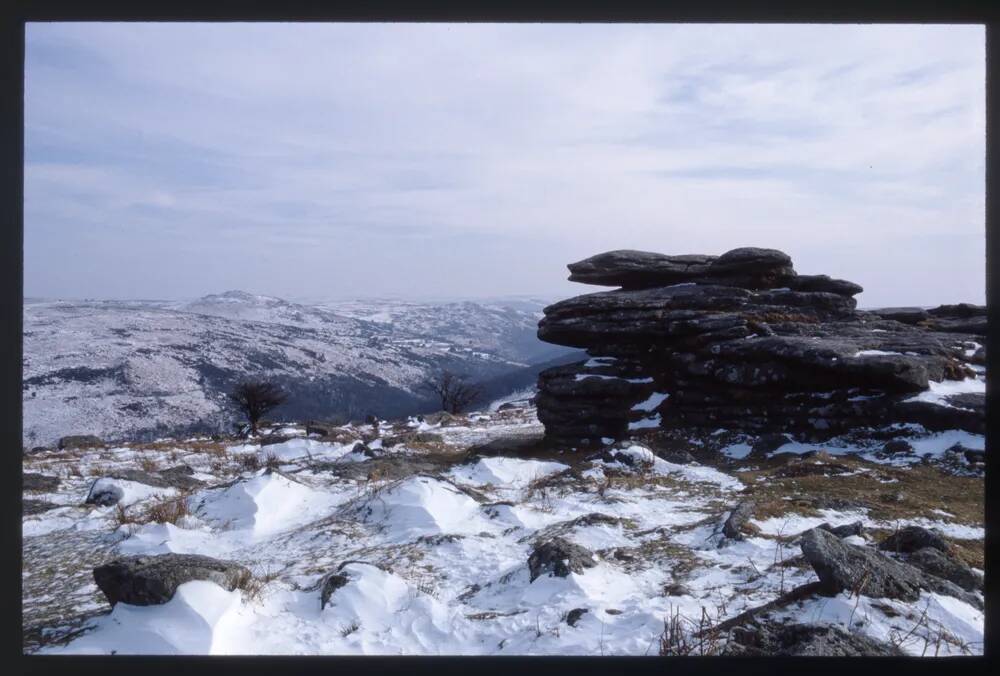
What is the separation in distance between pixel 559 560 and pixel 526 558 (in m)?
0.76

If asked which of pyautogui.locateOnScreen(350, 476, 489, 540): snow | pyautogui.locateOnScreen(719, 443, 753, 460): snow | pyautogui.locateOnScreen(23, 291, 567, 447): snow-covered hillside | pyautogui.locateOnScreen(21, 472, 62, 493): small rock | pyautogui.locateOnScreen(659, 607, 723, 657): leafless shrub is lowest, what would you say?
pyautogui.locateOnScreen(23, 291, 567, 447): snow-covered hillside

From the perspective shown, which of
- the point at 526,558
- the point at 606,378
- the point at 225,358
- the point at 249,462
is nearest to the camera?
the point at 526,558

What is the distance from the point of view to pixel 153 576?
4137 millimetres

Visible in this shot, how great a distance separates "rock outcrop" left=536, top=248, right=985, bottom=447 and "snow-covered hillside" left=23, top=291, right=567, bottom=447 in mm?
39365

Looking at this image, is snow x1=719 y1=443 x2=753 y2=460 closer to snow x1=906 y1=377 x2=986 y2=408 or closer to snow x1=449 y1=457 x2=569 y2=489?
snow x1=906 y1=377 x2=986 y2=408

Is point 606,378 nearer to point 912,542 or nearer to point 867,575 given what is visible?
point 912,542

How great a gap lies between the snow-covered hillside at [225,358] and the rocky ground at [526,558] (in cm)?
4422

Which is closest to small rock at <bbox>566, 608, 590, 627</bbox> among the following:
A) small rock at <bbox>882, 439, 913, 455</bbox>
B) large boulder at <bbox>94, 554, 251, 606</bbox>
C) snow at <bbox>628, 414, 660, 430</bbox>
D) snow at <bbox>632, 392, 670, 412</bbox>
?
large boulder at <bbox>94, 554, 251, 606</bbox>

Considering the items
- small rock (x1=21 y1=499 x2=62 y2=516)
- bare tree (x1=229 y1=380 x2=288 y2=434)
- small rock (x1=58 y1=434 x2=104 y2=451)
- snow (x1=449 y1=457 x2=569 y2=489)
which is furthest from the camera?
bare tree (x1=229 y1=380 x2=288 y2=434)

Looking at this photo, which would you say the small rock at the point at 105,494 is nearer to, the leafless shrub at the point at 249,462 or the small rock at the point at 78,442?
the leafless shrub at the point at 249,462

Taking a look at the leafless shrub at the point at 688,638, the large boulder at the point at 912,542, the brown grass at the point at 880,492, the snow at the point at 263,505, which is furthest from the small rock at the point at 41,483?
the large boulder at the point at 912,542

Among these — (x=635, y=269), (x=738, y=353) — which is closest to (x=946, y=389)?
(x=738, y=353)

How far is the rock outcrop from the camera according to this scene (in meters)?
12.2

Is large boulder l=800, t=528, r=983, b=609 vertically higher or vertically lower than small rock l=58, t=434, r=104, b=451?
higher
